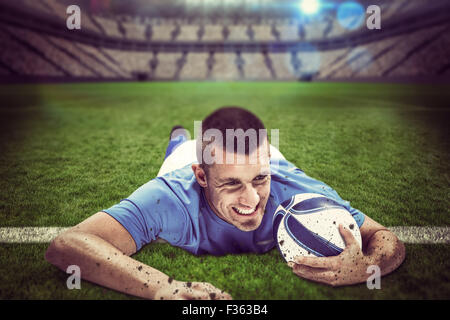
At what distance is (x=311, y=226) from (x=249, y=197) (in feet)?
1.40

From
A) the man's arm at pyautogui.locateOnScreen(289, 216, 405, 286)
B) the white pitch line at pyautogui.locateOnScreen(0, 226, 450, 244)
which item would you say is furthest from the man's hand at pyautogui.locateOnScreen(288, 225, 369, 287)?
the white pitch line at pyautogui.locateOnScreen(0, 226, 450, 244)

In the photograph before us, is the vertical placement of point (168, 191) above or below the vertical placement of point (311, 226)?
above

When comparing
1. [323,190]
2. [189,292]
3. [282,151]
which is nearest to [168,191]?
[189,292]

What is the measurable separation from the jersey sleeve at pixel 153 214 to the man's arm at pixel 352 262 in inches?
26.2

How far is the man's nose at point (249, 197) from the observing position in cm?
134

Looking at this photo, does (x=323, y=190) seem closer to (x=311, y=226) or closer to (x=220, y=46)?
(x=311, y=226)

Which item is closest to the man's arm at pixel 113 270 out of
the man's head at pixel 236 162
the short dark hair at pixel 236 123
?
the man's head at pixel 236 162

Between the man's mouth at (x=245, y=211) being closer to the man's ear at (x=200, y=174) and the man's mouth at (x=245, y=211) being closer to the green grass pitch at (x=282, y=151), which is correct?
the man's ear at (x=200, y=174)

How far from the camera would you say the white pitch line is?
5.71 feet

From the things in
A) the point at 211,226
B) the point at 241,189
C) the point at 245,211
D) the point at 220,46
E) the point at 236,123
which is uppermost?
the point at 220,46

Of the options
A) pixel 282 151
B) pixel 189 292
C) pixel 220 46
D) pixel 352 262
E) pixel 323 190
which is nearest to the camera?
pixel 189 292

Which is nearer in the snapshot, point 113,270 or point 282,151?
point 113,270

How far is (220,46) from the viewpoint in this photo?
142 ft
